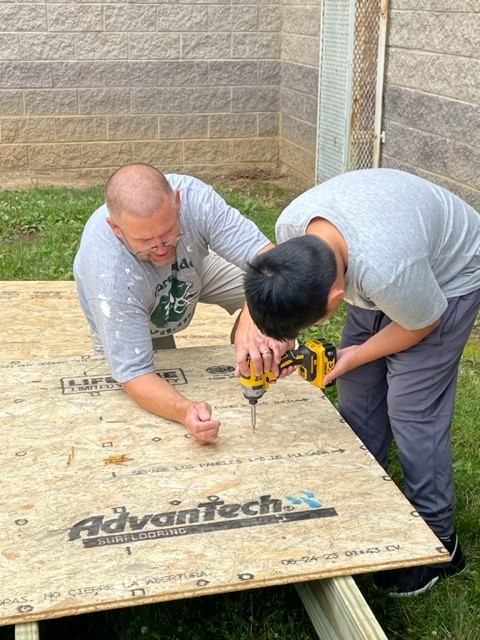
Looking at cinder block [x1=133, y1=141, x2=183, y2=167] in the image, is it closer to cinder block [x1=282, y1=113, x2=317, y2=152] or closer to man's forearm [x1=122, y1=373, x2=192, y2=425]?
cinder block [x1=282, y1=113, x2=317, y2=152]

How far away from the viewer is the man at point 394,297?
2.59 metres

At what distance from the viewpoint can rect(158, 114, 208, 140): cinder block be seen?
10273 millimetres

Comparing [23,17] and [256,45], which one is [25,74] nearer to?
[23,17]

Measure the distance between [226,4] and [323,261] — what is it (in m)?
8.09

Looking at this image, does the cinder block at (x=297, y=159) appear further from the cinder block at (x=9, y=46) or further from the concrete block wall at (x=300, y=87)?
the cinder block at (x=9, y=46)

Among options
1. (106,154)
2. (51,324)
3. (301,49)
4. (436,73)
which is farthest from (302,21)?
(51,324)

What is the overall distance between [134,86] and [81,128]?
78 centimetres

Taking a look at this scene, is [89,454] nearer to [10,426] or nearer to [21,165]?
[10,426]

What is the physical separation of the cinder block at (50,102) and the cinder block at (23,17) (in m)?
0.68

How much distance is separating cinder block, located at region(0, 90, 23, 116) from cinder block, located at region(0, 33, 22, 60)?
0.38m

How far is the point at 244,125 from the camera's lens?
1046cm

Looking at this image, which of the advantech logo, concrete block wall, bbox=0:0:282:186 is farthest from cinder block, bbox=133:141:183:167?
the advantech logo

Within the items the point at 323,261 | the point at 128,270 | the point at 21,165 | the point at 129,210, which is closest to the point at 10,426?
the point at 128,270

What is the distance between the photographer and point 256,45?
10.2m
